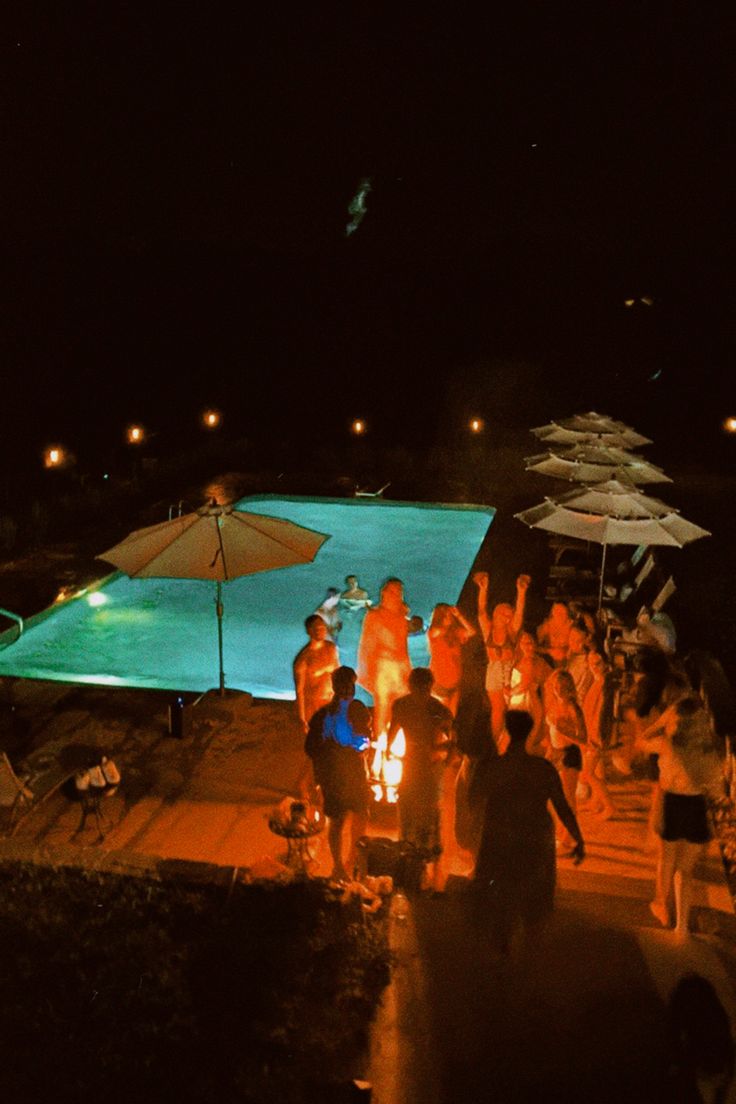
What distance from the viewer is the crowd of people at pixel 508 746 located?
4305mm

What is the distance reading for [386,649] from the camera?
6.62 m

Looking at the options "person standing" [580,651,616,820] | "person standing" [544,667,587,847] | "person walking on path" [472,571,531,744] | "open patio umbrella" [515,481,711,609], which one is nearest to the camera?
"person standing" [544,667,587,847]

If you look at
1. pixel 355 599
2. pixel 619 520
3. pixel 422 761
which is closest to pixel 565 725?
pixel 422 761

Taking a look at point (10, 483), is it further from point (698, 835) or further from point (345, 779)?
point (698, 835)

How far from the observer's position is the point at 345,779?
5.15 m

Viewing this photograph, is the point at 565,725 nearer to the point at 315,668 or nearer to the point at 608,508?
the point at 315,668

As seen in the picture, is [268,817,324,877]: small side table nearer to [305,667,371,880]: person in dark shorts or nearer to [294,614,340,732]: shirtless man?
[305,667,371,880]: person in dark shorts

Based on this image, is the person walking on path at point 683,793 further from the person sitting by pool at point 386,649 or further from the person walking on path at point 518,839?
the person sitting by pool at point 386,649

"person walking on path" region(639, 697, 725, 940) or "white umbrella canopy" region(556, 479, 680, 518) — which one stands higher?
"white umbrella canopy" region(556, 479, 680, 518)

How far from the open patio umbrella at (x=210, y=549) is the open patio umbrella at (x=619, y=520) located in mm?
2679

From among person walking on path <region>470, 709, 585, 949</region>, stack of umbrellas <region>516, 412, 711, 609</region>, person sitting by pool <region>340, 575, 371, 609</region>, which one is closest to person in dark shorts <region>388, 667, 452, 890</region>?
person walking on path <region>470, 709, 585, 949</region>

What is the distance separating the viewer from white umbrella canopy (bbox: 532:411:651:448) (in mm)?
12258

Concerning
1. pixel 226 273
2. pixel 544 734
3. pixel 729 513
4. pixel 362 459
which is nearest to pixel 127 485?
pixel 362 459

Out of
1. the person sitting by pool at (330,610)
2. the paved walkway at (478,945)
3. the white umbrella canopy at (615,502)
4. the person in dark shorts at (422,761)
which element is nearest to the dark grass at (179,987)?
the paved walkway at (478,945)
